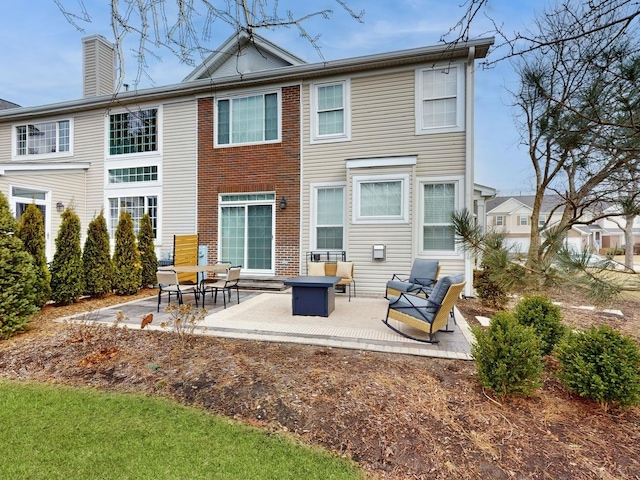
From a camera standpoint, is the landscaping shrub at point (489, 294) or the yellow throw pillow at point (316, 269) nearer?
the landscaping shrub at point (489, 294)

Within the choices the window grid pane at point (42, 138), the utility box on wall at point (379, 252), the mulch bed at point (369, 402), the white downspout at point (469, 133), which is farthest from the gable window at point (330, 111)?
the window grid pane at point (42, 138)

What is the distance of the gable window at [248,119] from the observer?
9.92 m

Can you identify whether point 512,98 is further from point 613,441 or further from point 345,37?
point 613,441

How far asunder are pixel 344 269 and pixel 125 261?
18.1ft

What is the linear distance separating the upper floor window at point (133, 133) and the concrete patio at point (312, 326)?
6076mm

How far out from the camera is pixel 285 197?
31.8 feet

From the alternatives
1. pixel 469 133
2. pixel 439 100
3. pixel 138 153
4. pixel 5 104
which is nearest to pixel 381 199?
pixel 469 133

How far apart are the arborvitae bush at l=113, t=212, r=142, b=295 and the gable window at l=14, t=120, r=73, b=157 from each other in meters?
5.98

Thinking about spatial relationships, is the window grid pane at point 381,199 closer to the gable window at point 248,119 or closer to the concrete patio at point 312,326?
the concrete patio at point 312,326

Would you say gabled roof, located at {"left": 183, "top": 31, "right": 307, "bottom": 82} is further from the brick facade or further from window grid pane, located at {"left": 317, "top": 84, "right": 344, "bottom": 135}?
window grid pane, located at {"left": 317, "top": 84, "right": 344, "bottom": 135}

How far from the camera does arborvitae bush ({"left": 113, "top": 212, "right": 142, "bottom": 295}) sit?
814 centimetres

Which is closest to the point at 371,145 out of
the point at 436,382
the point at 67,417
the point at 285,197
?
the point at 285,197

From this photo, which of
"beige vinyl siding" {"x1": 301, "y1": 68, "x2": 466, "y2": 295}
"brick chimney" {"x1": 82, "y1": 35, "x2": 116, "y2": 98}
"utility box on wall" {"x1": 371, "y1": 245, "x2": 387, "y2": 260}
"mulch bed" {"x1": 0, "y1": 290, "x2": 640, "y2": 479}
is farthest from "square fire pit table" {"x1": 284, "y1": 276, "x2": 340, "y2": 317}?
"brick chimney" {"x1": 82, "y1": 35, "x2": 116, "y2": 98}

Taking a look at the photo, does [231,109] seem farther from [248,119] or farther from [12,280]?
[12,280]
